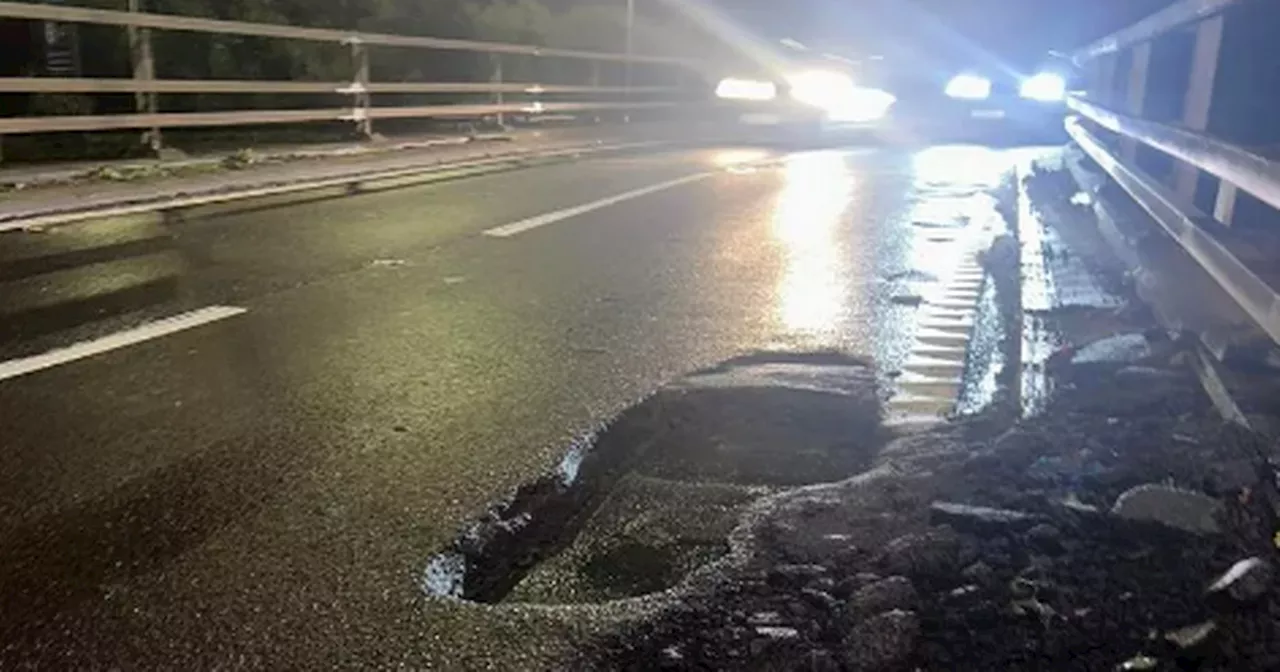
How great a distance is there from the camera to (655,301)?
6.60 metres

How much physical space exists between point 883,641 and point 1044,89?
26616 mm

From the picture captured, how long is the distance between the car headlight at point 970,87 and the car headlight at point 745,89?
15.6 ft

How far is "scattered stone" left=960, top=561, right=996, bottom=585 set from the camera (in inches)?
111

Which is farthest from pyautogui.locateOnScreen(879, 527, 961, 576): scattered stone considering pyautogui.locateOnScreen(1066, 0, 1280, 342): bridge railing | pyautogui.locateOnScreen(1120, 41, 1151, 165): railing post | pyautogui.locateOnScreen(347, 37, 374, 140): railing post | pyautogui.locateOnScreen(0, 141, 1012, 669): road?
pyautogui.locateOnScreen(347, 37, 374, 140): railing post

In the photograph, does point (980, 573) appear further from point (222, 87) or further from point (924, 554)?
point (222, 87)

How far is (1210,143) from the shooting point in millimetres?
5547

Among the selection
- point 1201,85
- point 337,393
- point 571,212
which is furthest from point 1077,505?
point 571,212

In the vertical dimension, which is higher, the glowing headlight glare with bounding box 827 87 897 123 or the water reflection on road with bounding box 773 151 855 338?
the glowing headlight glare with bounding box 827 87 897 123

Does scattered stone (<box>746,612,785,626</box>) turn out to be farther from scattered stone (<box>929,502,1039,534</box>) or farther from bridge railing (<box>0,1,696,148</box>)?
bridge railing (<box>0,1,696,148</box>)

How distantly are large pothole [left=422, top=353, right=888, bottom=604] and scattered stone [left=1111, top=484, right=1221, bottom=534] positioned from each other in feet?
2.93

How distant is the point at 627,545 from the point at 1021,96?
26.2 meters

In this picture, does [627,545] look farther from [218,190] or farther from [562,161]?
[562,161]

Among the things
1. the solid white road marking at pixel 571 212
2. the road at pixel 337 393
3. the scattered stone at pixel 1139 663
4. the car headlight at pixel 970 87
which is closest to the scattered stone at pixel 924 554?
the scattered stone at pixel 1139 663

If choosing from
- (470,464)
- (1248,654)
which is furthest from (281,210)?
(1248,654)
